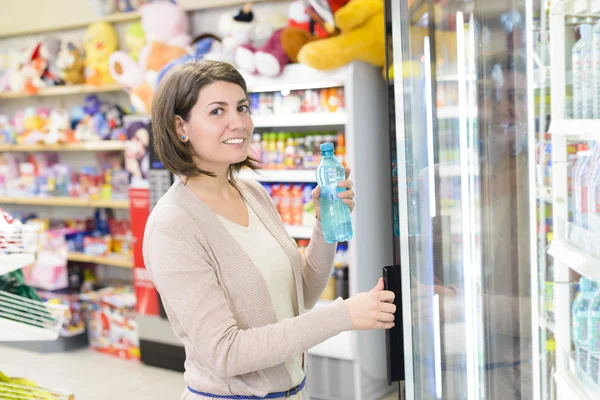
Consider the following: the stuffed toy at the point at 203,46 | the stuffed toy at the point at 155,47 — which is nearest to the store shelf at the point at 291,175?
the stuffed toy at the point at 203,46

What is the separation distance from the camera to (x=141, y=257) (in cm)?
446

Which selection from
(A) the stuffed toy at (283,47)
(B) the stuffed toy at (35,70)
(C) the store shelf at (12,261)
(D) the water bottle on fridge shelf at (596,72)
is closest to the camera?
(D) the water bottle on fridge shelf at (596,72)

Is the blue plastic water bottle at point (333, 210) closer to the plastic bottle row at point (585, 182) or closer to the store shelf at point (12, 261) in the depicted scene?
the plastic bottle row at point (585, 182)

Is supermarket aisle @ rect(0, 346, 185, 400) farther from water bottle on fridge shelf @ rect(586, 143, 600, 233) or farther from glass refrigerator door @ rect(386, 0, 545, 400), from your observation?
water bottle on fridge shelf @ rect(586, 143, 600, 233)

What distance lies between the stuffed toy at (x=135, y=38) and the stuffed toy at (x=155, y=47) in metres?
0.17

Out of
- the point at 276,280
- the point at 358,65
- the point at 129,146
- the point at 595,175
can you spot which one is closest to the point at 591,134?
the point at 595,175

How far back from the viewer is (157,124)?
1.67m

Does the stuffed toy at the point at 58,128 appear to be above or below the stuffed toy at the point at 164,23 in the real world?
below

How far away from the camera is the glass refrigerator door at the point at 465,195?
1.17 metres

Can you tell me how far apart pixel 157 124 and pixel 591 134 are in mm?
992

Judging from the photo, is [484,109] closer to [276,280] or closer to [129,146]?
[276,280]

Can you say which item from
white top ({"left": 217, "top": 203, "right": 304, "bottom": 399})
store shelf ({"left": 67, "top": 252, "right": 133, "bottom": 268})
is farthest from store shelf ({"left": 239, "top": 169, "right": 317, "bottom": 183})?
white top ({"left": 217, "top": 203, "right": 304, "bottom": 399})

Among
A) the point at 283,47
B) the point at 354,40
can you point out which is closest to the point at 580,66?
the point at 354,40

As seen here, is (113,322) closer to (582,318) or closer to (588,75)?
(582,318)
